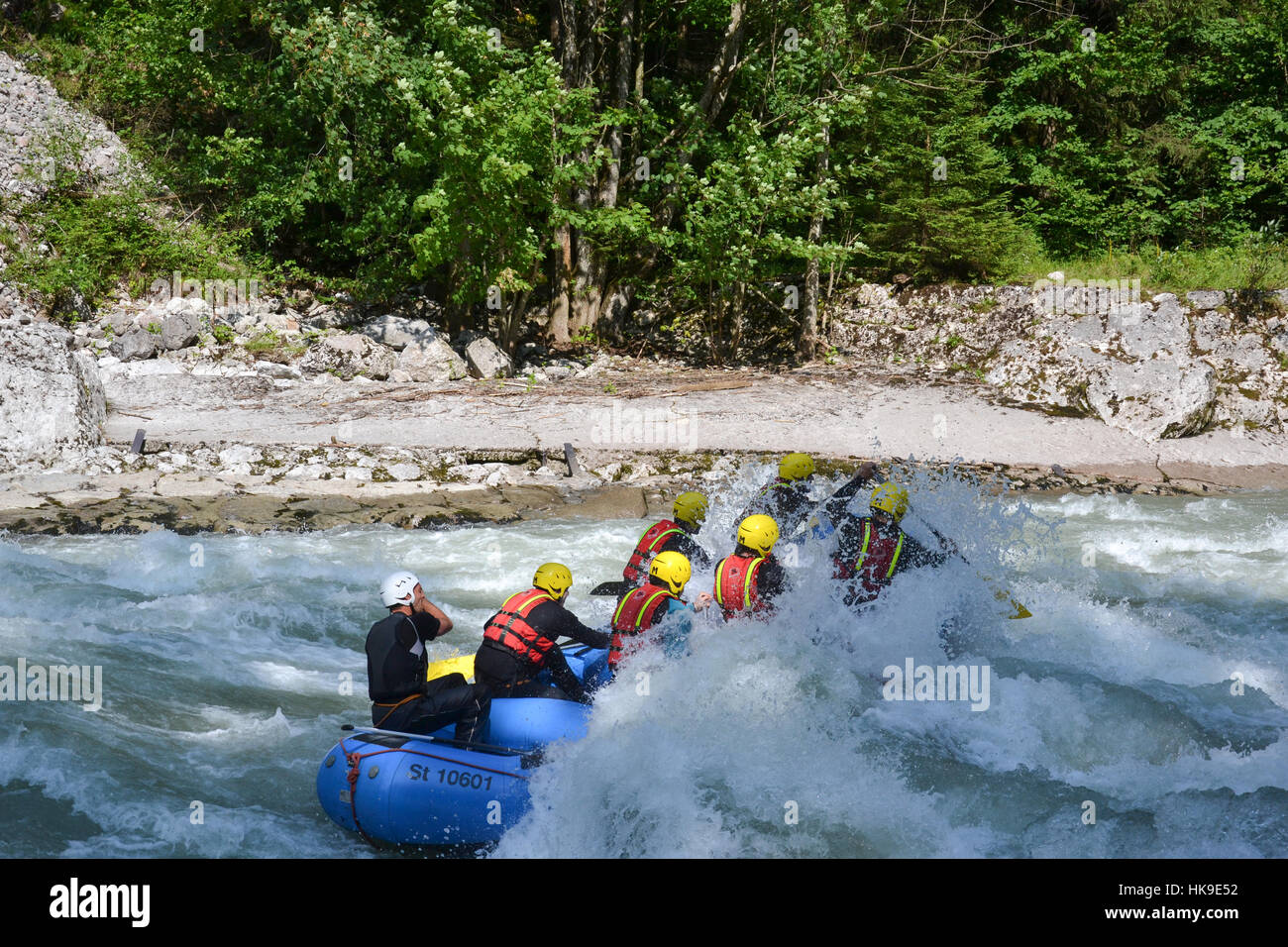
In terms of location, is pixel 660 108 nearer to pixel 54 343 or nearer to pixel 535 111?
pixel 535 111

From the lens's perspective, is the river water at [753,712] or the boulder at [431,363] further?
the boulder at [431,363]

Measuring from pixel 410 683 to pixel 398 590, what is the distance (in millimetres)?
473

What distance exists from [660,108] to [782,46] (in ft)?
8.17

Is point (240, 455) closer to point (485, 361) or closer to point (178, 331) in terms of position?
point (178, 331)

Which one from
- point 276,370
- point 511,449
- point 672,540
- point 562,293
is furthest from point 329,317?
point 672,540

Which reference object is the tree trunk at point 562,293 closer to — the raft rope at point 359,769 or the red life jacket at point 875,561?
the red life jacket at point 875,561

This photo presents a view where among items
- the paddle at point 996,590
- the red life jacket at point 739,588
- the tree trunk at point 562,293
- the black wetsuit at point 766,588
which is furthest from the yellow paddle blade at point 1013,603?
the tree trunk at point 562,293

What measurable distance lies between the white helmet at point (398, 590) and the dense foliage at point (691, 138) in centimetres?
976

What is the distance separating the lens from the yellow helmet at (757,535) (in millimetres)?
6410

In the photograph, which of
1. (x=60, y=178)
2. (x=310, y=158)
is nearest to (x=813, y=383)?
(x=310, y=158)

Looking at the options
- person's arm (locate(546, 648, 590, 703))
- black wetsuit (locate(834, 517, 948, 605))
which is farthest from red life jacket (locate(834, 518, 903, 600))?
person's arm (locate(546, 648, 590, 703))

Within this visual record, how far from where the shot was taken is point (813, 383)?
14.9 m
